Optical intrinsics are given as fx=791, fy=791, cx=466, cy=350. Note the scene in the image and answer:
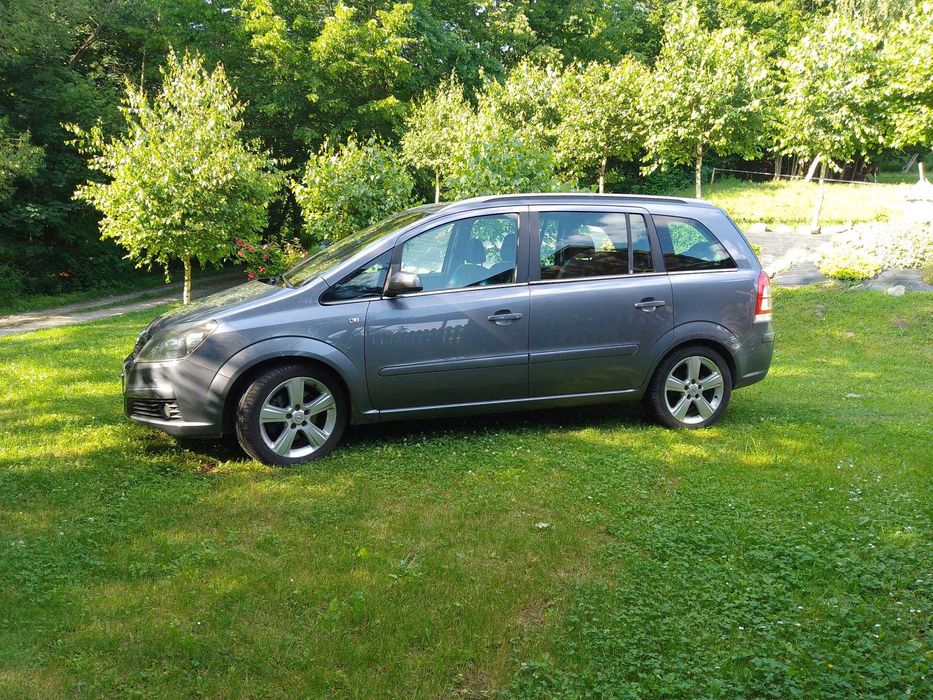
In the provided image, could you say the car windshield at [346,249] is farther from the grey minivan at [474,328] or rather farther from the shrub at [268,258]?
the shrub at [268,258]

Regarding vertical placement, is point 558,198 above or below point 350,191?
below

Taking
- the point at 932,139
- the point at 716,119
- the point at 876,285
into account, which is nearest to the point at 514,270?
the point at 876,285

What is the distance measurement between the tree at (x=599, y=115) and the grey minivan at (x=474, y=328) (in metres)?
19.2

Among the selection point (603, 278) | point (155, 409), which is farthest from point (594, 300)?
point (155, 409)

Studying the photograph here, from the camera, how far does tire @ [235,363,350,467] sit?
5.48m

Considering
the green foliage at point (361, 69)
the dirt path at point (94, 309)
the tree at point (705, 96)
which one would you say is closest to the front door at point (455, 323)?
the dirt path at point (94, 309)

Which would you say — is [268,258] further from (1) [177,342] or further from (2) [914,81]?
(2) [914,81]

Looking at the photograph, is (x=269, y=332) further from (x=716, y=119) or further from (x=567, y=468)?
(x=716, y=119)

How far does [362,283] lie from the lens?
5.84 m


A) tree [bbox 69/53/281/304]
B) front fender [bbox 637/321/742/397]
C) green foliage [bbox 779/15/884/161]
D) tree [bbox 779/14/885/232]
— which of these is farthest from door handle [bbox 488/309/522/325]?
green foliage [bbox 779/15/884/161]

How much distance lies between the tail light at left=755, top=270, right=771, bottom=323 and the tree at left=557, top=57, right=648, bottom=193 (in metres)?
19.1

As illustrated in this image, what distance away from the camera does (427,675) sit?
10.0 ft

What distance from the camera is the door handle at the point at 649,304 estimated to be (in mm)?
6221

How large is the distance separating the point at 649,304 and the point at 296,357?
2756mm
